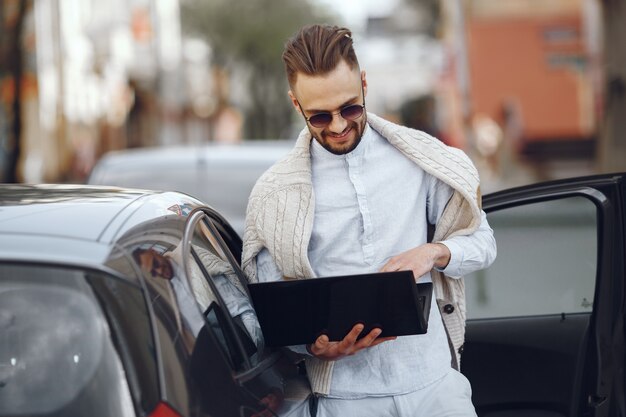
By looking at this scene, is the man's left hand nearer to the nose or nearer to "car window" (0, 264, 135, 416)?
the nose

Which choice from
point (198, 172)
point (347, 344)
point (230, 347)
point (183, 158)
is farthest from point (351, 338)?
point (183, 158)

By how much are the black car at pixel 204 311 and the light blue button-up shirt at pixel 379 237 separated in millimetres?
196

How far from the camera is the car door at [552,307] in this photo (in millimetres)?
4168

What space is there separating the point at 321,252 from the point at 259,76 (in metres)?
61.1

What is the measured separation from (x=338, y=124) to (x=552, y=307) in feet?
4.24

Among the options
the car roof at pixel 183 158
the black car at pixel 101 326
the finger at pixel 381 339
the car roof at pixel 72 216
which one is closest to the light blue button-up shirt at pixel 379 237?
the finger at pixel 381 339

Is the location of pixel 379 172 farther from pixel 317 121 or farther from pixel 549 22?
pixel 549 22

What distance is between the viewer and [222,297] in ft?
11.2

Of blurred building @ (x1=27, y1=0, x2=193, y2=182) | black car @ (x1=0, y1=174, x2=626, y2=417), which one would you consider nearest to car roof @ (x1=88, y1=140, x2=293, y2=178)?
black car @ (x1=0, y1=174, x2=626, y2=417)

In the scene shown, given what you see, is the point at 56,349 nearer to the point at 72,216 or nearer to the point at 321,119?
the point at 72,216

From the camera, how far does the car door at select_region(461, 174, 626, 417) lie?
4.17 metres

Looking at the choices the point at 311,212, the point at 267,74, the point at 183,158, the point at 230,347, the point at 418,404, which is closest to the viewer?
the point at 230,347

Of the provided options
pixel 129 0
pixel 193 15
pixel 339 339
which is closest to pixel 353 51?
pixel 339 339

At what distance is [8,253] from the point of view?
2.69 metres
